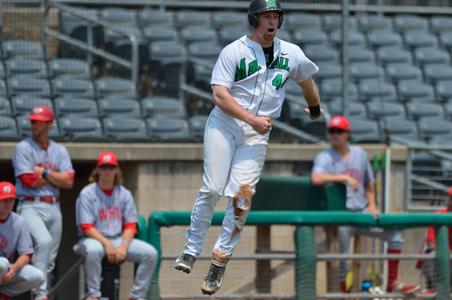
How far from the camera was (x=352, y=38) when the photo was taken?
49.0ft

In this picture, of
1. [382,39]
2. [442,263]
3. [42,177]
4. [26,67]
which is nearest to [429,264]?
[442,263]

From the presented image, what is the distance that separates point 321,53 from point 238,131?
700cm

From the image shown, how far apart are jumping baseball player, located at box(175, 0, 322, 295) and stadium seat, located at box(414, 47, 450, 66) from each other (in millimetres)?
7992

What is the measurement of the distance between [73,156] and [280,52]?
4.52 metres

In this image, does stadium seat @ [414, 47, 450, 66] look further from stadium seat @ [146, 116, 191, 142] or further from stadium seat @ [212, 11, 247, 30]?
stadium seat @ [146, 116, 191, 142]

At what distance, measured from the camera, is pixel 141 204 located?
11484 millimetres

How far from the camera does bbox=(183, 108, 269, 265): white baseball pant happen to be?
7164 mm

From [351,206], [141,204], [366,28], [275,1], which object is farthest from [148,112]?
[275,1]

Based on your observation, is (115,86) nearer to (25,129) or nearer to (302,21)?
(25,129)

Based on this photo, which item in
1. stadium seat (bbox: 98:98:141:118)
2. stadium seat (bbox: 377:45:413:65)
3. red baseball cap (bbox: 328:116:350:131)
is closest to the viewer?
red baseball cap (bbox: 328:116:350:131)

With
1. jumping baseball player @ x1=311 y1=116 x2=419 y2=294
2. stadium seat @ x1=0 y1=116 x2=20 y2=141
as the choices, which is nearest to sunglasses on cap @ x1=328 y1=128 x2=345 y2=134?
jumping baseball player @ x1=311 y1=116 x2=419 y2=294

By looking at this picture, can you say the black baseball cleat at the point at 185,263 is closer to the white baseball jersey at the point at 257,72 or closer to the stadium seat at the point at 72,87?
the white baseball jersey at the point at 257,72

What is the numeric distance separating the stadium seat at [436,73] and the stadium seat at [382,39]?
2.10 feet

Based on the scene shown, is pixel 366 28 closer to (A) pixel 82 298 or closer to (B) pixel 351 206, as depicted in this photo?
(B) pixel 351 206
